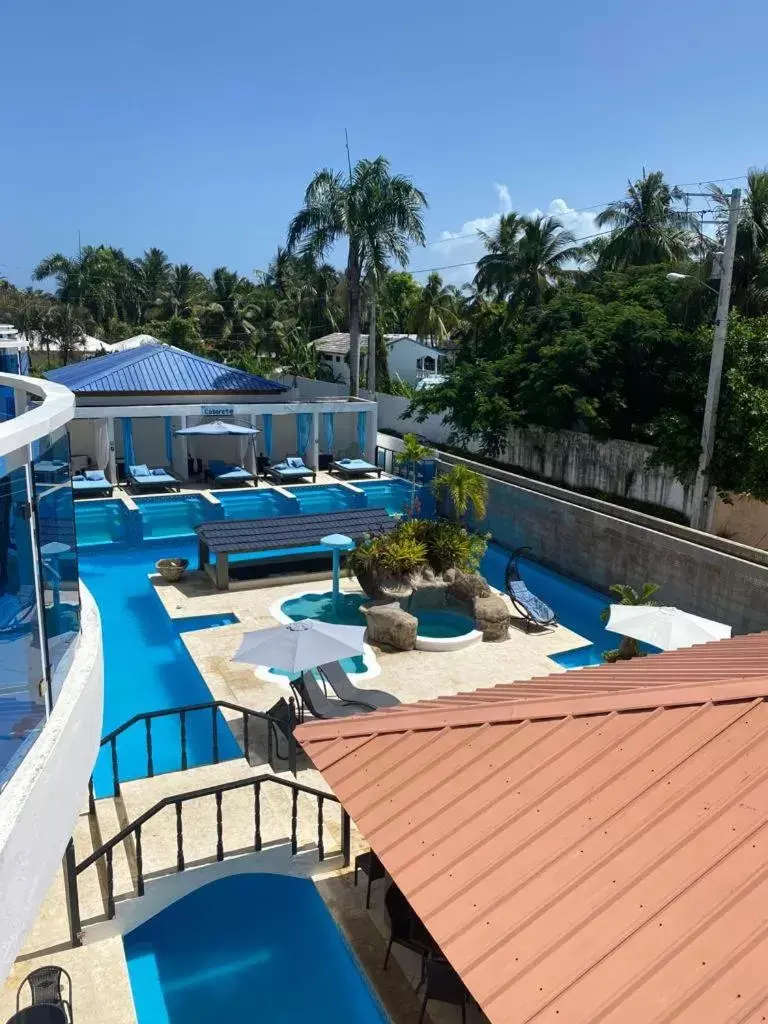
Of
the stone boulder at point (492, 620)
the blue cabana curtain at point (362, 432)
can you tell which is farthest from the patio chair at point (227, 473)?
the stone boulder at point (492, 620)

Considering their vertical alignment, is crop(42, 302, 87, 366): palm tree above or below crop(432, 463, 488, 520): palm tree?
above

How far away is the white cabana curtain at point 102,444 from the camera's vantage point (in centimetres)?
2781

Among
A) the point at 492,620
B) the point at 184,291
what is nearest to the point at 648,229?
the point at 492,620

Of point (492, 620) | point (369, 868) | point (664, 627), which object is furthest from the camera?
point (492, 620)

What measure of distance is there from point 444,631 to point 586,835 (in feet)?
39.0

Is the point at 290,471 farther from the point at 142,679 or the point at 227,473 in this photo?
the point at 142,679

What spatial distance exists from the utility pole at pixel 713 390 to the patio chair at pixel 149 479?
57.6 feet

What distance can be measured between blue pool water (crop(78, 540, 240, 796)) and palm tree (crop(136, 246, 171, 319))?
168 ft

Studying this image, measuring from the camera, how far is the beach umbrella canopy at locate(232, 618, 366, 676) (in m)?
11.2

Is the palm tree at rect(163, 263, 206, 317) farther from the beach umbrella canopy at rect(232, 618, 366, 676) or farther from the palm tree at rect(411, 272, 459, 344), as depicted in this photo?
the beach umbrella canopy at rect(232, 618, 366, 676)

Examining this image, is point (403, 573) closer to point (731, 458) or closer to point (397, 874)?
point (731, 458)

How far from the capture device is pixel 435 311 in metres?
49.3

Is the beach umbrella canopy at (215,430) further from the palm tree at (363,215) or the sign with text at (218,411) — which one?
the palm tree at (363,215)

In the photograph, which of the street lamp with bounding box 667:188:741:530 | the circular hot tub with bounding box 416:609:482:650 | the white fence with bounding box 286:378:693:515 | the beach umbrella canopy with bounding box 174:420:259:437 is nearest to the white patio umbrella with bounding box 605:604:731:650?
the circular hot tub with bounding box 416:609:482:650
